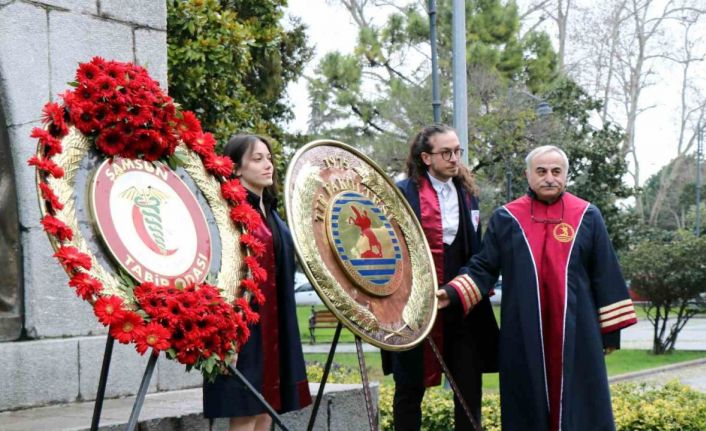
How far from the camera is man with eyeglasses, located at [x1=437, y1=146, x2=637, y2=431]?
203 inches

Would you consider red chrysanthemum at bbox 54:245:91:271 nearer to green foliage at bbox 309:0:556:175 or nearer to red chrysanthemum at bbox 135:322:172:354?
red chrysanthemum at bbox 135:322:172:354

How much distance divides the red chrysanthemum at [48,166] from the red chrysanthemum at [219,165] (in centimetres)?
79

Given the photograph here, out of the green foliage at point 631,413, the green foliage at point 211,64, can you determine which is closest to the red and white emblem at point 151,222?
the green foliage at point 631,413

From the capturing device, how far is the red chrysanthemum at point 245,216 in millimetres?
4355

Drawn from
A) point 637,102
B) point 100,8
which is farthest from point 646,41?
point 100,8

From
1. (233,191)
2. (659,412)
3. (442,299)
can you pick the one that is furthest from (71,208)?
(659,412)

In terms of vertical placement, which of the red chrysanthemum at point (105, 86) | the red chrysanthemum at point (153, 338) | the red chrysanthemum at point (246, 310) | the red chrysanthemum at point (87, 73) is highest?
the red chrysanthemum at point (87, 73)

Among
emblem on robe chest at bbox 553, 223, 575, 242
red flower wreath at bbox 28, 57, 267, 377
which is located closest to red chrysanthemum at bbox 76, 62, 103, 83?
red flower wreath at bbox 28, 57, 267, 377

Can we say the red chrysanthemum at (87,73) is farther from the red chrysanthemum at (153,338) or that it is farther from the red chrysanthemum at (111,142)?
the red chrysanthemum at (153,338)

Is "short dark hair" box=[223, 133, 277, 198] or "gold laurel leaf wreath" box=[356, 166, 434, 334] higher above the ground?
"short dark hair" box=[223, 133, 277, 198]

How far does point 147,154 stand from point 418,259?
1551mm

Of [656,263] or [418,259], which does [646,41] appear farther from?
[418,259]

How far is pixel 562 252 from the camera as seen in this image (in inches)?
206

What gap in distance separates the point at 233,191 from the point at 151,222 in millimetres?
491
